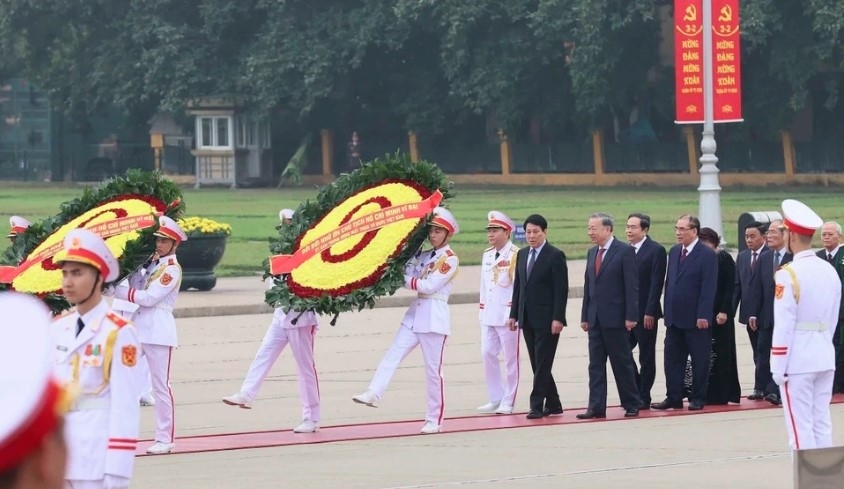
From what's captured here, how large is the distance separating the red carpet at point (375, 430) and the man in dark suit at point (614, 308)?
0.30 m

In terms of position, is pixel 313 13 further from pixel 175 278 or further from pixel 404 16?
pixel 175 278

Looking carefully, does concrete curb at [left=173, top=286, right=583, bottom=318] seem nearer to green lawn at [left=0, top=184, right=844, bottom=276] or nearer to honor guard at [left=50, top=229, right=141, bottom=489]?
green lawn at [left=0, top=184, right=844, bottom=276]

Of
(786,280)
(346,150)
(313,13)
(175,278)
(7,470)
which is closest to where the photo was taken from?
(7,470)

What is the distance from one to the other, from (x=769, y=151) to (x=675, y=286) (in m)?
40.5

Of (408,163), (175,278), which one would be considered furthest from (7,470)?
(408,163)

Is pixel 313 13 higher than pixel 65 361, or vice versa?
pixel 313 13

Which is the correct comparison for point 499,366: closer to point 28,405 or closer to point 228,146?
point 28,405

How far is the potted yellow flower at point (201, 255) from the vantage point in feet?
76.1

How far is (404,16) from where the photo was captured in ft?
177

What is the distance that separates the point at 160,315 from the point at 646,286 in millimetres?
4135

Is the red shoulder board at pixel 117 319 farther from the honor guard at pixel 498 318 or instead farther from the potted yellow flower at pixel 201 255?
the potted yellow flower at pixel 201 255

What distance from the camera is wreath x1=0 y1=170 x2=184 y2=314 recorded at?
11859mm

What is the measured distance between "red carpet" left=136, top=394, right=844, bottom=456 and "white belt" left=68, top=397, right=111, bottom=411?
481cm

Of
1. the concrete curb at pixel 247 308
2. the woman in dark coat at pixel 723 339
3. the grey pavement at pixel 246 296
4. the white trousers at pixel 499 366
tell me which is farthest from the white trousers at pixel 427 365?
the concrete curb at pixel 247 308
